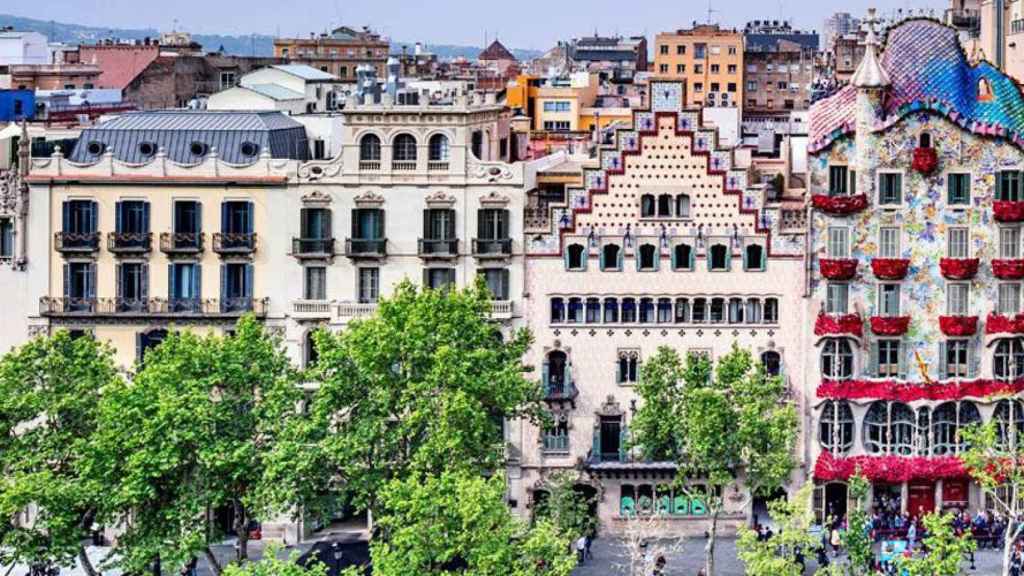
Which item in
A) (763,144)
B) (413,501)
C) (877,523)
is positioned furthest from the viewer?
(763,144)

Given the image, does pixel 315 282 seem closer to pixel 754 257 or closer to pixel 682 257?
pixel 682 257

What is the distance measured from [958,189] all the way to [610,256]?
53.9ft

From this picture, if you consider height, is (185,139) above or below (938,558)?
above

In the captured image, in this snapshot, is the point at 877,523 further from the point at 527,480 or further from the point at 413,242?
the point at 413,242

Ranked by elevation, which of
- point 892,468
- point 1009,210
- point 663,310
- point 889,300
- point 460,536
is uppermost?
point 1009,210

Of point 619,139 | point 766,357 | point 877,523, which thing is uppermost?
point 619,139

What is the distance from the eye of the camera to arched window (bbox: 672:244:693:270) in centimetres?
12369

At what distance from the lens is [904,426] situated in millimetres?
123812

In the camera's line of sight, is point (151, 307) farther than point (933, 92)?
Yes

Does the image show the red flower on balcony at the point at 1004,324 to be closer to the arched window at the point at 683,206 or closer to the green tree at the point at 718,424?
the green tree at the point at 718,424

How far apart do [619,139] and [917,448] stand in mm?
19988

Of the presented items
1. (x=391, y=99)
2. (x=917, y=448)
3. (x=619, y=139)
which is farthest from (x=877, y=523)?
(x=391, y=99)

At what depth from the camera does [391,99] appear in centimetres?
12456

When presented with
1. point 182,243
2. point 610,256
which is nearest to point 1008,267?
point 610,256
